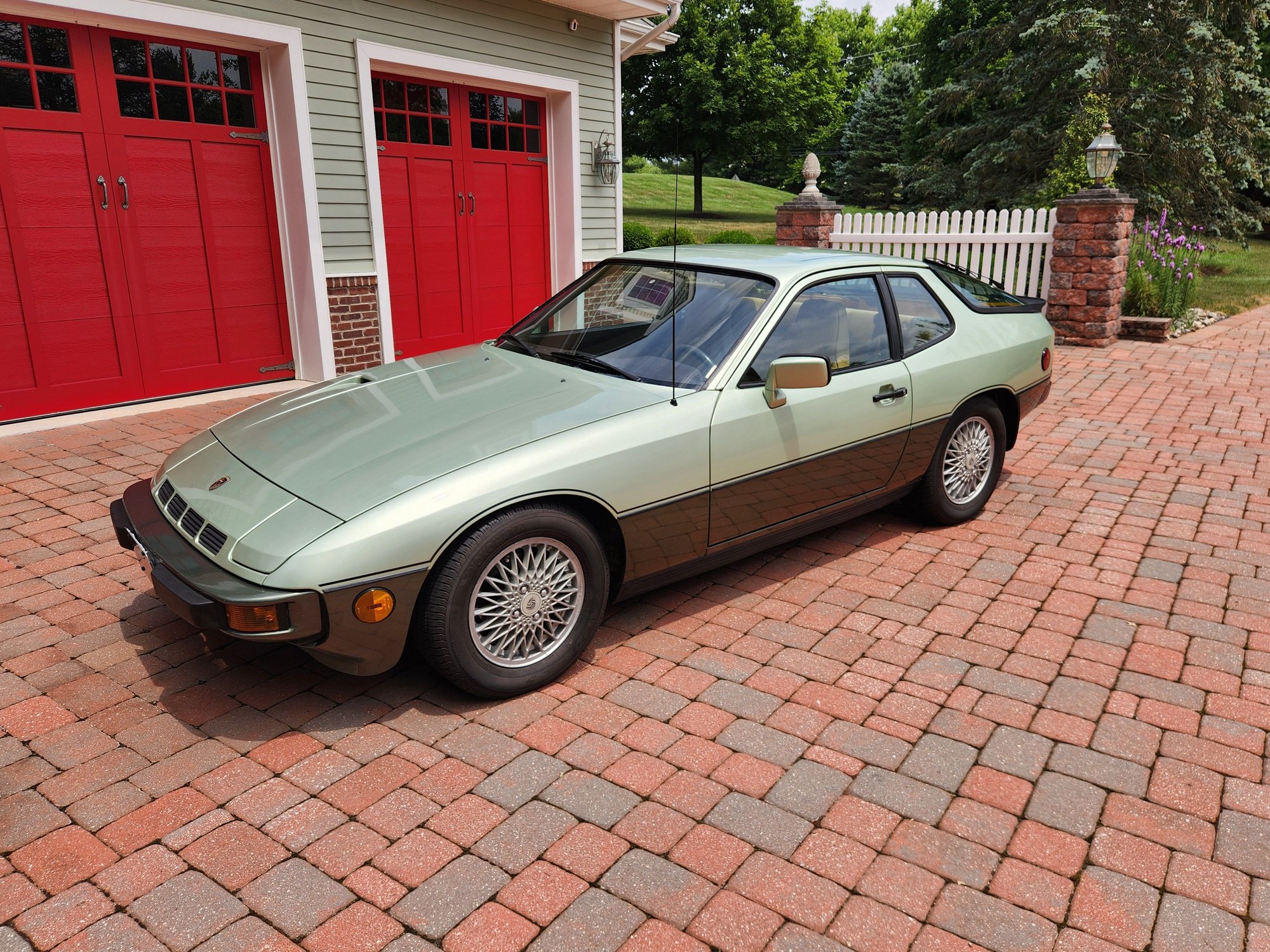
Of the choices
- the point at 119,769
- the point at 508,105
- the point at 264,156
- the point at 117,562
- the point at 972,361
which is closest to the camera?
the point at 119,769

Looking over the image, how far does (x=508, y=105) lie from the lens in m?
10.2

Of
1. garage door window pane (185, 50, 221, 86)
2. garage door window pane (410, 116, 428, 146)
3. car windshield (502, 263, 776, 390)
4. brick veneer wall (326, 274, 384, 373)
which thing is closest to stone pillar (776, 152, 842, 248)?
garage door window pane (410, 116, 428, 146)

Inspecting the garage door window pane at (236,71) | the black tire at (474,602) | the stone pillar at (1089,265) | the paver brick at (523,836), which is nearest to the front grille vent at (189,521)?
the black tire at (474,602)

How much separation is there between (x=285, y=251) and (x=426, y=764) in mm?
6625

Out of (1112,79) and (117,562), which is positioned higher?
(1112,79)

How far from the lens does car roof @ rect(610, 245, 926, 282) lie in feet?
14.3

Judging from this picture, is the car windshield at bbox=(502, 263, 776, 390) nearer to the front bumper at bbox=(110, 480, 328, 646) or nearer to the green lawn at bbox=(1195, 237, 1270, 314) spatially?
the front bumper at bbox=(110, 480, 328, 646)

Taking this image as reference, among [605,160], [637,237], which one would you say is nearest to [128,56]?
[605,160]

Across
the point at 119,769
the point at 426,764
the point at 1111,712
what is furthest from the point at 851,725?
the point at 119,769

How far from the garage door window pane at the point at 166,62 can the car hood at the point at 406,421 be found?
4661 mm

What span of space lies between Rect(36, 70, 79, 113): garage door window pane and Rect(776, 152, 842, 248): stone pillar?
27.9 feet

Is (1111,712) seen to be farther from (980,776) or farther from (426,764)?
(426,764)

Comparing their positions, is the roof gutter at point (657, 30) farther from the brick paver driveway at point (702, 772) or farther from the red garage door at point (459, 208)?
the brick paver driveway at point (702, 772)

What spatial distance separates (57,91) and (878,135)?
34099 mm
